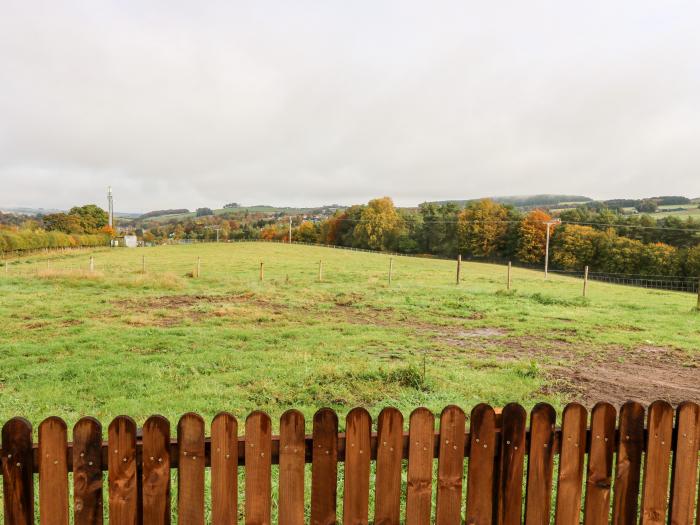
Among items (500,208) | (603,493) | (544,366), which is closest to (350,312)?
(544,366)

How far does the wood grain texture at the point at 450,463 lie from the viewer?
2.51 m

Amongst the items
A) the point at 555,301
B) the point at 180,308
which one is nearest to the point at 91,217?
the point at 180,308

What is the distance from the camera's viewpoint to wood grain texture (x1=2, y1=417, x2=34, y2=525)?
7.38 ft

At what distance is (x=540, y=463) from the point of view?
2.60m

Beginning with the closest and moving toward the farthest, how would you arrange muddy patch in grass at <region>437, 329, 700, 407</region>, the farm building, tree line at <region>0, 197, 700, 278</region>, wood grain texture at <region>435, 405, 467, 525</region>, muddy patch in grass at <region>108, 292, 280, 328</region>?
1. wood grain texture at <region>435, 405, 467, 525</region>
2. muddy patch in grass at <region>437, 329, 700, 407</region>
3. muddy patch in grass at <region>108, 292, 280, 328</region>
4. tree line at <region>0, 197, 700, 278</region>
5. the farm building

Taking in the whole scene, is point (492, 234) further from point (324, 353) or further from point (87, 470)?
point (87, 470)

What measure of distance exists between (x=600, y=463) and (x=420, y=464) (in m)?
1.04

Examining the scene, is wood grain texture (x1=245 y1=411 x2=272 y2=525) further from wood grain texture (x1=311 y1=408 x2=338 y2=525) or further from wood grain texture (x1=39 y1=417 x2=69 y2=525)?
wood grain texture (x1=39 y1=417 x2=69 y2=525)

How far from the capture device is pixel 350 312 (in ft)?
50.8

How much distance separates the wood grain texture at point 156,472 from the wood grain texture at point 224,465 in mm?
237

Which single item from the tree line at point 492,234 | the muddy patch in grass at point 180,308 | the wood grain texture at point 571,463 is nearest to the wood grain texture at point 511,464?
the wood grain texture at point 571,463

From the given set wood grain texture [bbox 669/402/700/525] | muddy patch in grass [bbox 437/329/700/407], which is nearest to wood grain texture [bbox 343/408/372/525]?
wood grain texture [bbox 669/402/700/525]

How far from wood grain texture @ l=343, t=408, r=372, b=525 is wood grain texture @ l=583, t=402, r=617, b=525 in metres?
1.26

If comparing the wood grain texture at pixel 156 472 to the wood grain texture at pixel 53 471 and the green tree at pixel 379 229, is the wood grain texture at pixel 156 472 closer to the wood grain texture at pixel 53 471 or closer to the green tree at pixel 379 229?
the wood grain texture at pixel 53 471
